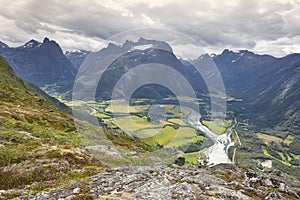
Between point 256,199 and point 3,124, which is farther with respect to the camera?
point 3,124

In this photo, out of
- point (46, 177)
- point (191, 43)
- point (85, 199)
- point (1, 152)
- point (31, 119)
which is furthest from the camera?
point (31, 119)

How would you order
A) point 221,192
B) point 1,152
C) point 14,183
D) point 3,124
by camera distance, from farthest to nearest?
point 3,124
point 1,152
point 14,183
point 221,192

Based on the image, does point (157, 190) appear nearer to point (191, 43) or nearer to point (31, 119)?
point (191, 43)

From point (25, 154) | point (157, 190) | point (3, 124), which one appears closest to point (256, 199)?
point (157, 190)

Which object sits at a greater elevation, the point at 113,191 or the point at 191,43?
the point at 191,43

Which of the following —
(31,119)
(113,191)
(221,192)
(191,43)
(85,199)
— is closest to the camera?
(85,199)

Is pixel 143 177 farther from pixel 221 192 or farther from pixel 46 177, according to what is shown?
pixel 46 177

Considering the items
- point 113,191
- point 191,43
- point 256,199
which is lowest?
point 256,199

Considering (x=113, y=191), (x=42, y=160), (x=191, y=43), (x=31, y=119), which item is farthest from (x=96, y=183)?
(x=31, y=119)

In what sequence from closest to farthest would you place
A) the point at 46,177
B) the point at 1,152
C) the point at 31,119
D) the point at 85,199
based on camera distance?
the point at 85,199 < the point at 46,177 < the point at 1,152 < the point at 31,119
